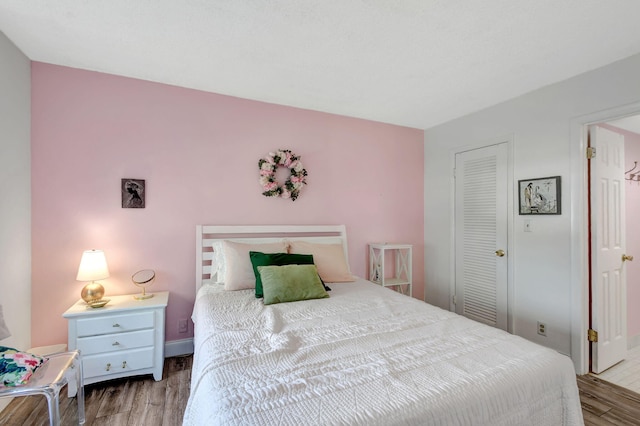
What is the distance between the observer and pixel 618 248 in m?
2.65

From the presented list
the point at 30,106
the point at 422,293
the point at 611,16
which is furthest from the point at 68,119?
the point at 422,293

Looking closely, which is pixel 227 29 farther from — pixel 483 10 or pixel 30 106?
pixel 30 106

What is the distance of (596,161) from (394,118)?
1920mm

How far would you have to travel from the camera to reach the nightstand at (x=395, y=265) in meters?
3.40

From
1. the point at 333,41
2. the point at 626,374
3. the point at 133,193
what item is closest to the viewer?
the point at 333,41

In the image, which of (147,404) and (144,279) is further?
(144,279)

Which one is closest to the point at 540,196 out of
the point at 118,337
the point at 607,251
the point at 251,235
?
the point at 607,251

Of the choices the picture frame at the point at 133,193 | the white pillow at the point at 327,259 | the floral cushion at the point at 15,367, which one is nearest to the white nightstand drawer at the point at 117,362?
the floral cushion at the point at 15,367

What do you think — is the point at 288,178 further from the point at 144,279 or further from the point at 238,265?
the point at 144,279

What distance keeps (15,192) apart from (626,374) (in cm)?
494

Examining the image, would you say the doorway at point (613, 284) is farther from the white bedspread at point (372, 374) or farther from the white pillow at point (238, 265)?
the white pillow at point (238, 265)

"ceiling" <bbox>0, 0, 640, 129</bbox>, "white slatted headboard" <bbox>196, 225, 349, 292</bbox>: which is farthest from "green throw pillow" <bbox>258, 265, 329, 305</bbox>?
"ceiling" <bbox>0, 0, 640, 129</bbox>

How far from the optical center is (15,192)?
82.7 inches

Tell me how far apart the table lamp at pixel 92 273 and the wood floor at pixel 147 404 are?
0.66 m
